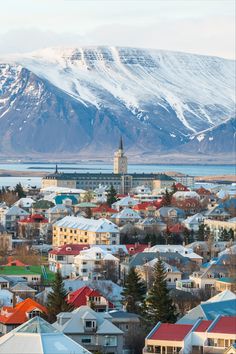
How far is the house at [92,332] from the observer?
1079 inches

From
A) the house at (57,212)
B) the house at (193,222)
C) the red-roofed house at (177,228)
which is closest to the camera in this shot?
the red-roofed house at (177,228)

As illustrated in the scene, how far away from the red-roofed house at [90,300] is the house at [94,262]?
10066mm

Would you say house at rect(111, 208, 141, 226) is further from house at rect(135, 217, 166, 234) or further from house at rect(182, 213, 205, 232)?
house at rect(182, 213, 205, 232)

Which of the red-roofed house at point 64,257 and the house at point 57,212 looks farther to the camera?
the house at point 57,212

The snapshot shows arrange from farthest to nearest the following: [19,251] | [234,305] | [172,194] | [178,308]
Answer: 1. [172,194]
2. [19,251]
3. [178,308]
4. [234,305]

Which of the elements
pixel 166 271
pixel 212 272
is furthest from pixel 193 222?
pixel 212 272

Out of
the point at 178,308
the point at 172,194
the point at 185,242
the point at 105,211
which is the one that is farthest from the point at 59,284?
the point at 172,194

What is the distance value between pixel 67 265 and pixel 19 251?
18.9 feet

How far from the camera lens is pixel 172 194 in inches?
3327

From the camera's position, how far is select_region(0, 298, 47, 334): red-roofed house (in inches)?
1161

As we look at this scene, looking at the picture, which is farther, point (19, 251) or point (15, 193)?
point (15, 193)

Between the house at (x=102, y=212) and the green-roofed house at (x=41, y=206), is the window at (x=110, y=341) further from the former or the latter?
the green-roofed house at (x=41, y=206)

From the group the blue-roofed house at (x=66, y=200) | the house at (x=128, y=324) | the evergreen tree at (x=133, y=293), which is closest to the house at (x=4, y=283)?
the evergreen tree at (x=133, y=293)

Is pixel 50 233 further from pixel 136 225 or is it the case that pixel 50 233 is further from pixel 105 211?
pixel 105 211
